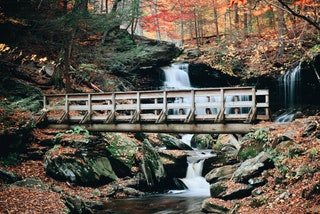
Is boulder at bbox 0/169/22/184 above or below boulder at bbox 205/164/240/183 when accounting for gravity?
above

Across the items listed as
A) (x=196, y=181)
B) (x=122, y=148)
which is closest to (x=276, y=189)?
(x=196, y=181)

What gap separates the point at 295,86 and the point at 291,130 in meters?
11.4

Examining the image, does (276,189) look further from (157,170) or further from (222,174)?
(157,170)

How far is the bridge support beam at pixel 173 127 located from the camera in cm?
1185

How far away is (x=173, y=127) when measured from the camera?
12867 mm

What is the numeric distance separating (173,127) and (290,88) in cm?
1179

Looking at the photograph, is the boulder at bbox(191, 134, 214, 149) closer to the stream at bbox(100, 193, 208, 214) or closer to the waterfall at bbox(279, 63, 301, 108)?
the waterfall at bbox(279, 63, 301, 108)

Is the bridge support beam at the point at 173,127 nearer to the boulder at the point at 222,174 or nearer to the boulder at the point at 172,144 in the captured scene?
the boulder at the point at 222,174

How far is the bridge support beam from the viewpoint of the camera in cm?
1185

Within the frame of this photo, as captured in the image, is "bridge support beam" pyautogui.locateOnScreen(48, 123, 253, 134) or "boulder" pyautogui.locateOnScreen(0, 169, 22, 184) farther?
"bridge support beam" pyautogui.locateOnScreen(48, 123, 253, 134)

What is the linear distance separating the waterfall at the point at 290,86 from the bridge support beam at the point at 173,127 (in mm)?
10720

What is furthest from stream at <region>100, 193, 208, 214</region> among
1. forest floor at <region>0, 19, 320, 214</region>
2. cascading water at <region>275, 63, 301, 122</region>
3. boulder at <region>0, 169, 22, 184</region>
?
cascading water at <region>275, 63, 301, 122</region>

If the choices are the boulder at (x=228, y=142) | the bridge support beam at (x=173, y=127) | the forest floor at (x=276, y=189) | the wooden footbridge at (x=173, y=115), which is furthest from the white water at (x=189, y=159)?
the forest floor at (x=276, y=189)

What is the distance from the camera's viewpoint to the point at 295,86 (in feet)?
67.9
